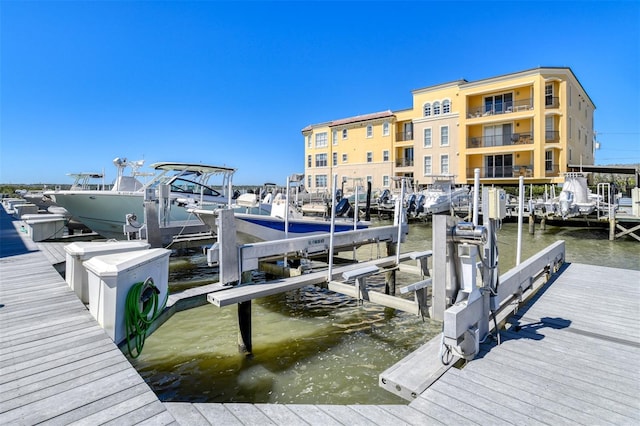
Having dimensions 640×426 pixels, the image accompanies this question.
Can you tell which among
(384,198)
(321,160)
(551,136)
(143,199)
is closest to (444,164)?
(384,198)

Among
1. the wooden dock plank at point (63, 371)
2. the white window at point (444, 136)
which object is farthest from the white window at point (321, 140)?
the wooden dock plank at point (63, 371)

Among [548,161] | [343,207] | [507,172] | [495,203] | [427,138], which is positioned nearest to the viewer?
[495,203]

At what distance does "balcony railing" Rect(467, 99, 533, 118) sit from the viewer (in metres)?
32.2

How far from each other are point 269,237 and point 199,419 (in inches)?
254

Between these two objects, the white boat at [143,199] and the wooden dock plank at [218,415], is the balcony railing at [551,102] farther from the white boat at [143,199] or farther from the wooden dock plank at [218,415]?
the wooden dock plank at [218,415]

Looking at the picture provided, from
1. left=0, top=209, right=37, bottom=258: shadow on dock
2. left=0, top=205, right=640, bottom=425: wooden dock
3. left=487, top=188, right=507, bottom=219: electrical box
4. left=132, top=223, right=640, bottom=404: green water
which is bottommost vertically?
left=132, top=223, right=640, bottom=404: green water

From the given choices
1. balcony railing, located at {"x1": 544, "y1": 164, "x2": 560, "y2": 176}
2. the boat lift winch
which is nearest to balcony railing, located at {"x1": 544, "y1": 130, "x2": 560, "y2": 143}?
balcony railing, located at {"x1": 544, "y1": 164, "x2": 560, "y2": 176}

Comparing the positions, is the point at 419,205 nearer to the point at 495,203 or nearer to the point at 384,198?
the point at 384,198

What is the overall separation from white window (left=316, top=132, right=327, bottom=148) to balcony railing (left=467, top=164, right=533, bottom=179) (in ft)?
67.8

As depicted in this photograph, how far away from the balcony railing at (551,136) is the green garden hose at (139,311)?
114 feet

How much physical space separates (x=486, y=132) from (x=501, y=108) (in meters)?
2.43

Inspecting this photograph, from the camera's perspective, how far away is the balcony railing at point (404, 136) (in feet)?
135

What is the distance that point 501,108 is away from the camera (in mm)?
33906

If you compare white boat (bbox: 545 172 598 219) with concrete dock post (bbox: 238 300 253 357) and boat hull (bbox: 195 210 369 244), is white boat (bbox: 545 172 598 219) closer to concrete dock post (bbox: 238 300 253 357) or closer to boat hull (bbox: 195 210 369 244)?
boat hull (bbox: 195 210 369 244)
